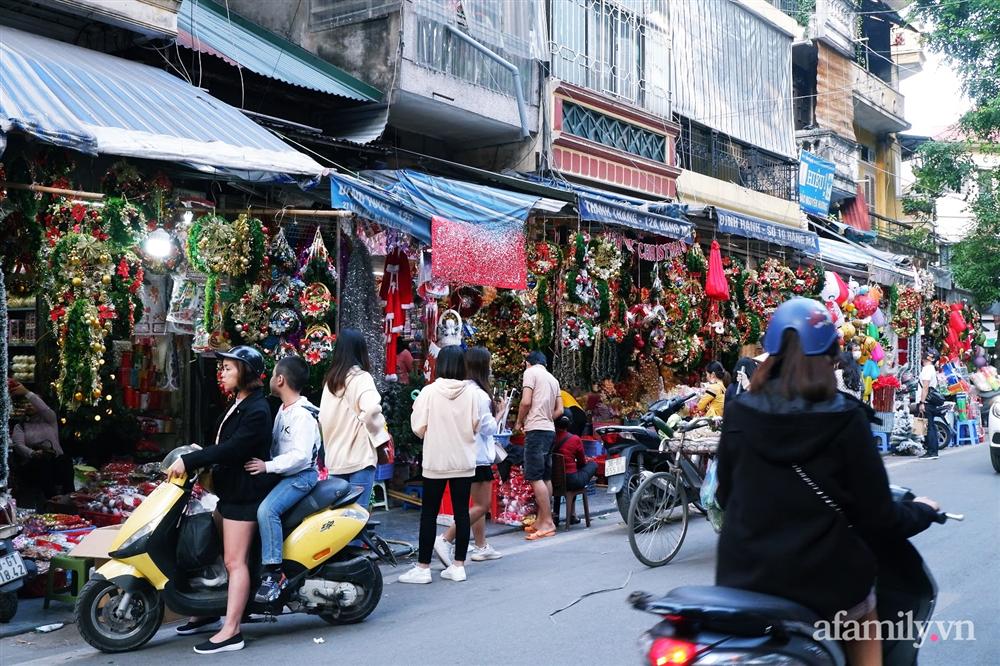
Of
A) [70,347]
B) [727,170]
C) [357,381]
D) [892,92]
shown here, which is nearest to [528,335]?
[357,381]

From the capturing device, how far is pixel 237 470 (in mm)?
5371

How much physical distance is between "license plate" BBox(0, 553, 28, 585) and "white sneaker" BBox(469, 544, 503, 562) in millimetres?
3401

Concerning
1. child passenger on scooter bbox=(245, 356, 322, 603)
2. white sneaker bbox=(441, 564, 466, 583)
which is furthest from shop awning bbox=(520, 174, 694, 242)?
child passenger on scooter bbox=(245, 356, 322, 603)

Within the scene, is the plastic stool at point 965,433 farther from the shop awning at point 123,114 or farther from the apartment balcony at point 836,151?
the shop awning at point 123,114

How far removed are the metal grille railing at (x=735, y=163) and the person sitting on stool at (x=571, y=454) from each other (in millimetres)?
8629

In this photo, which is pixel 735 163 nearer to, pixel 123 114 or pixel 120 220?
pixel 123 114

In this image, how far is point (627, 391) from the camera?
1346cm

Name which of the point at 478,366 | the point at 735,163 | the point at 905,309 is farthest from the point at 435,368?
the point at 905,309

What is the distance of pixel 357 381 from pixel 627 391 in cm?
754

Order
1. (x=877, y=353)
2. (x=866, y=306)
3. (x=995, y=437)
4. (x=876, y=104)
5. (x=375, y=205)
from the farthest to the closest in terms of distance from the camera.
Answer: (x=876, y=104) < (x=877, y=353) < (x=866, y=306) < (x=995, y=437) < (x=375, y=205)

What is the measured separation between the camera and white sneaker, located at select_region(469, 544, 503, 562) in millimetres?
7898

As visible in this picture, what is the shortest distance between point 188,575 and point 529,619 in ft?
6.79

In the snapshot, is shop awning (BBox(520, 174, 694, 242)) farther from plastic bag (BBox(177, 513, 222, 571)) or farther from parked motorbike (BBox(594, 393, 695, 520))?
plastic bag (BBox(177, 513, 222, 571))

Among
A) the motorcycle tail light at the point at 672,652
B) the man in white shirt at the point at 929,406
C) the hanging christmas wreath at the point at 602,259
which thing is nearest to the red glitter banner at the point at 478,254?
the hanging christmas wreath at the point at 602,259
